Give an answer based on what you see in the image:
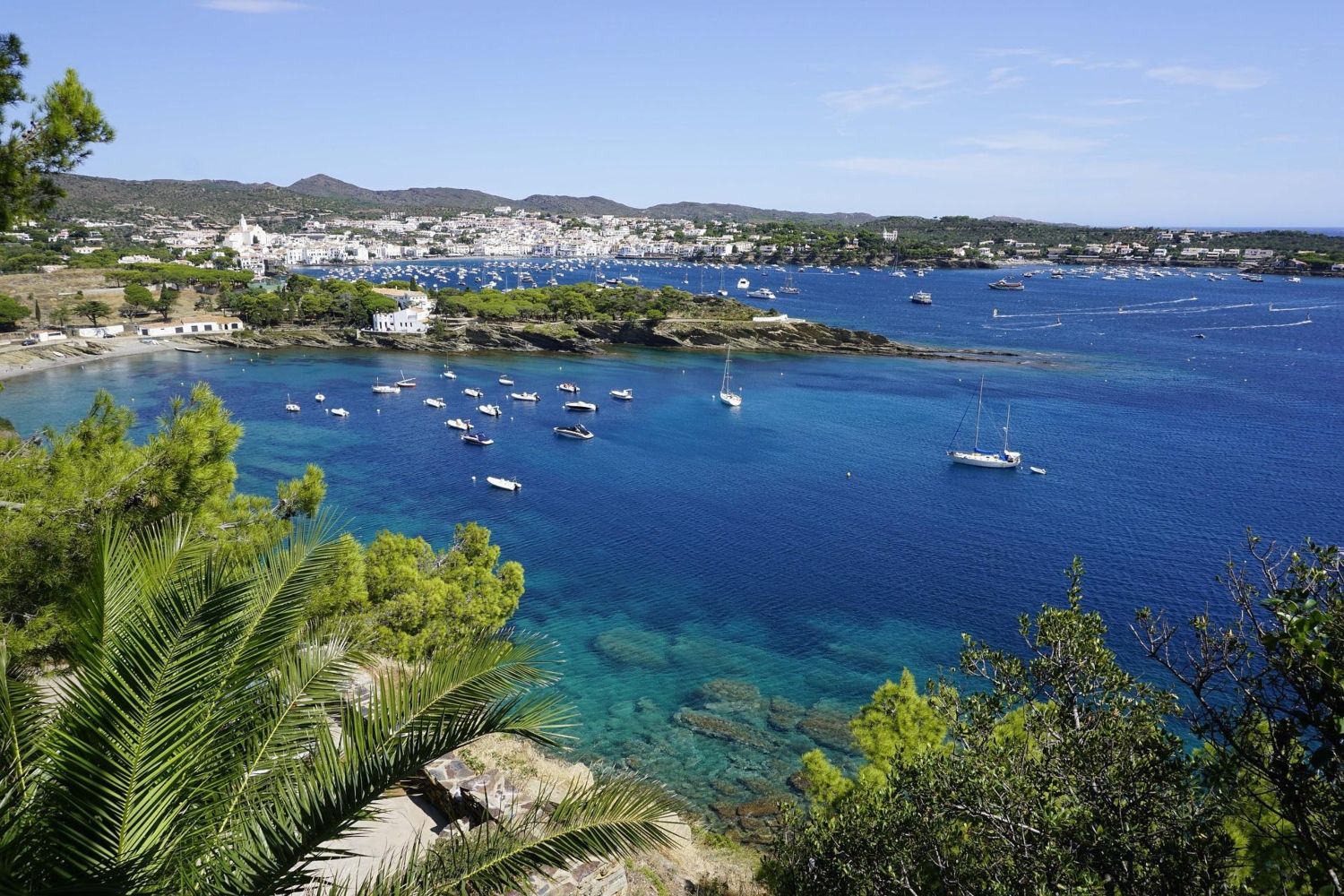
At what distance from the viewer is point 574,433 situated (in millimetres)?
43938

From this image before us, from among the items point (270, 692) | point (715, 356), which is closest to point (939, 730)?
point (270, 692)

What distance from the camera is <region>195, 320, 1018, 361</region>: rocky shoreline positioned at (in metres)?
70.1

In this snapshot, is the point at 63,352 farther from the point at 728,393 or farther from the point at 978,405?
the point at 978,405

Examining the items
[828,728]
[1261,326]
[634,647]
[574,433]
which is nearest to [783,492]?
[574,433]

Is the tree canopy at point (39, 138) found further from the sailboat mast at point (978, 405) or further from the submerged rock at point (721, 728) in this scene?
the sailboat mast at point (978, 405)

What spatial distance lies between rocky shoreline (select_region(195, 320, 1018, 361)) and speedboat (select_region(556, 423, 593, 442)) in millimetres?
26933

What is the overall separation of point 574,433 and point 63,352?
43.6 metres

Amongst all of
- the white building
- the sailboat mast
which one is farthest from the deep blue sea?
the white building

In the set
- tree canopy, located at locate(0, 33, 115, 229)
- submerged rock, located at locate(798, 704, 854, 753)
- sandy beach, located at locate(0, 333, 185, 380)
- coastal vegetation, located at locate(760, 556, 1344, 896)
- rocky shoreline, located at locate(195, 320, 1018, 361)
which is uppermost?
tree canopy, located at locate(0, 33, 115, 229)

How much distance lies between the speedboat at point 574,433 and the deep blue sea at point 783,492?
936 mm

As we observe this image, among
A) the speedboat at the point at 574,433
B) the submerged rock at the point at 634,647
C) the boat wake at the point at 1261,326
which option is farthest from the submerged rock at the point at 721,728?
the boat wake at the point at 1261,326

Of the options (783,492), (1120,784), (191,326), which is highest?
(1120,784)

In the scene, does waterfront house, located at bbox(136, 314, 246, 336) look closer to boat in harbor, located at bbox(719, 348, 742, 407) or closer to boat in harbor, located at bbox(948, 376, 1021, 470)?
boat in harbor, located at bbox(719, 348, 742, 407)

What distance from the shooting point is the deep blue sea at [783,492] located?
72.5 ft
